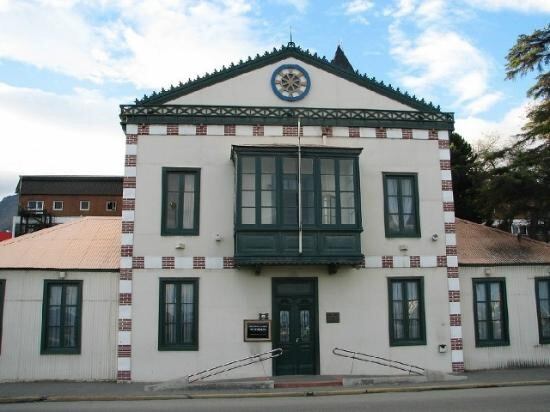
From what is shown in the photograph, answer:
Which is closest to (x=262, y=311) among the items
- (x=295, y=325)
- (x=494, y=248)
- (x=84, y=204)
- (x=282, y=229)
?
(x=295, y=325)

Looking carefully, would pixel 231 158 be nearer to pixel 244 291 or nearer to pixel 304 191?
pixel 304 191

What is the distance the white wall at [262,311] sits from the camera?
16297 millimetres

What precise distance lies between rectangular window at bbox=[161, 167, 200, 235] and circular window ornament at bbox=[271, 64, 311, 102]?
3578 mm

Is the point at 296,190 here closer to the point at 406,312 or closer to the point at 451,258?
the point at 406,312

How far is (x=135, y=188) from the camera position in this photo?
55.6 ft

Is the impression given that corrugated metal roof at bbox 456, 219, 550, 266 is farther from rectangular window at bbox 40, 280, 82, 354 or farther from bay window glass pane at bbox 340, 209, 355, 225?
rectangular window at bbox 40, 280, 82, 354

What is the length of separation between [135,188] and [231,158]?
9.55 ft

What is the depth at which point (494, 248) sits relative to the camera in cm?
1952

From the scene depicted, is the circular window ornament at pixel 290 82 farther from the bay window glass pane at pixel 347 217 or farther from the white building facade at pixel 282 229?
the bay window glass pane at pixel 347 217

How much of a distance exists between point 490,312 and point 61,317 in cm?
1297

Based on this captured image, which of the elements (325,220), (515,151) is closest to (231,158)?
→ (325,220)

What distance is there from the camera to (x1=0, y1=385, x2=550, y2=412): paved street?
40.7 feet

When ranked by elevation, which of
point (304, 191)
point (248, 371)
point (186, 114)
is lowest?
point (248, 371)

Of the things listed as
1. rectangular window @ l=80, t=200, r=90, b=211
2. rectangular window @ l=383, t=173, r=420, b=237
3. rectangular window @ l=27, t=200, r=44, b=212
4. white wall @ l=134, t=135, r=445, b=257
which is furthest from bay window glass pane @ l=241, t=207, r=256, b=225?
rectangular window @ l=27, t=200, r=44, b=212
